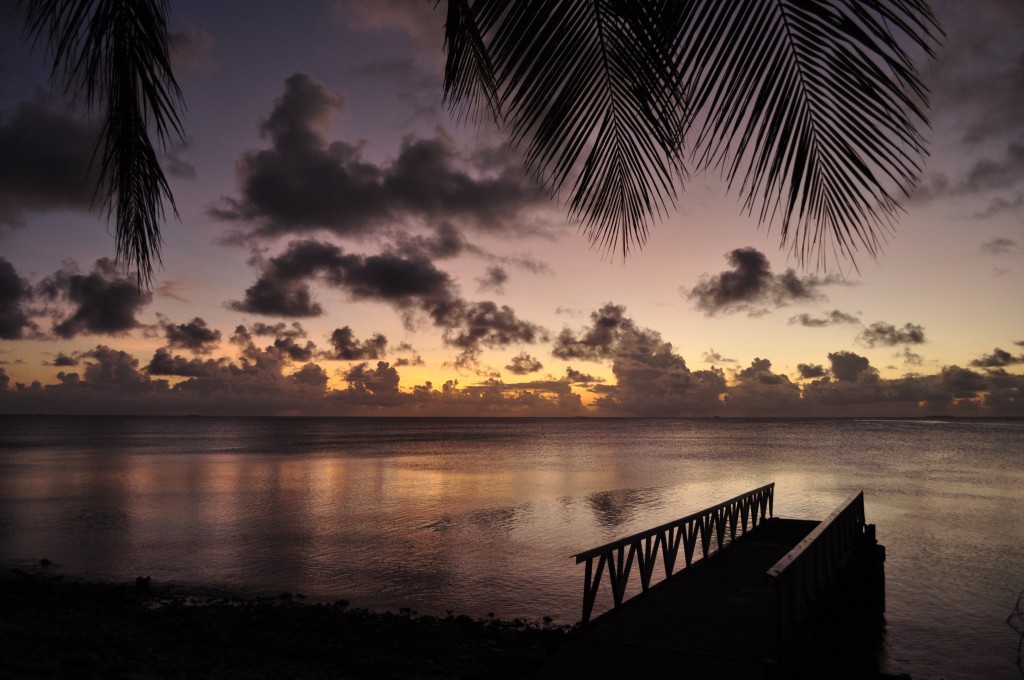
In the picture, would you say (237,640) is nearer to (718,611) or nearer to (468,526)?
(718,611)

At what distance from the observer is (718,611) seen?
9023 millimetres

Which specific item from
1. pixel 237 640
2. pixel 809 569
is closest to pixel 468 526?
pixel 237 640

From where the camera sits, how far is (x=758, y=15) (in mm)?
1731

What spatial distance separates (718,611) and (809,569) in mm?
1622

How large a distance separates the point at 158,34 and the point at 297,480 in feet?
163

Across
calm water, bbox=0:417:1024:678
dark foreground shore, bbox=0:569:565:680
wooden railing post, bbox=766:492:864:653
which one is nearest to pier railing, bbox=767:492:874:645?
wooden railing post, bbox=766:492:864:653

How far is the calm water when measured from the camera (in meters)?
17.9

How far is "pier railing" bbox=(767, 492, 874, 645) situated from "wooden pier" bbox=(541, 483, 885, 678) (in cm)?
2

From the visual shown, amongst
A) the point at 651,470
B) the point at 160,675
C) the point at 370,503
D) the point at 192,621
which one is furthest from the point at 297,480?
the point at 160,675

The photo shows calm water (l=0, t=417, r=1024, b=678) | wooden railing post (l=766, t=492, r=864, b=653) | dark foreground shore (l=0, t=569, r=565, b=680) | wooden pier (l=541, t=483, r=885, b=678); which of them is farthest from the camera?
calm water (l=0, t=417, r=1024, b=678)

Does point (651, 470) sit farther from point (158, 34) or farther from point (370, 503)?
point (158, 34)

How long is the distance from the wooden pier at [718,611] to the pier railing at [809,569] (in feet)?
0.05

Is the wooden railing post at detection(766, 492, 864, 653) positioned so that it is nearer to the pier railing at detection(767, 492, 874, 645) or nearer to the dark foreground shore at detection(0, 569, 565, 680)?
the pier railing at detection(767, 492, 874, 645)

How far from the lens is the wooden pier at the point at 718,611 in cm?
728
